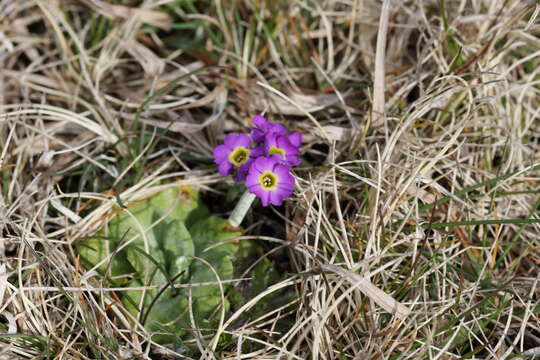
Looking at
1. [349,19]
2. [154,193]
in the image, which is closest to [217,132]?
[154,193]

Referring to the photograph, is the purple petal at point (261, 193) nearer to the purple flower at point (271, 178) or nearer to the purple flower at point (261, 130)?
the purple flower at point (271, 178)

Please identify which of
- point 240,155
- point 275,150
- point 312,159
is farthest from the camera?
point 312,159

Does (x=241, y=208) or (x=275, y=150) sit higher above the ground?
(x=275, y=150)

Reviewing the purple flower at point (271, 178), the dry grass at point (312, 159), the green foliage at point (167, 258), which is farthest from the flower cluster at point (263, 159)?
the green foliage at point (167, 258)

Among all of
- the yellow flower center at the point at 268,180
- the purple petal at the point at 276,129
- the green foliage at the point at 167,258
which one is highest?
the purple petal at the point at 276,129

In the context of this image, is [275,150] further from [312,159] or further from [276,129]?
[312,159]

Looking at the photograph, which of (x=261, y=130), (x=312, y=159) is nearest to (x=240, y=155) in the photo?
(x=261, y=130)

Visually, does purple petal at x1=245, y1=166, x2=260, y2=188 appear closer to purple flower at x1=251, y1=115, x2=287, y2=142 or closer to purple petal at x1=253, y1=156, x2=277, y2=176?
purple petal at x1=253, y1=156, x2=277, y2=176
